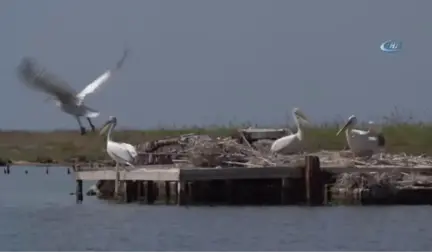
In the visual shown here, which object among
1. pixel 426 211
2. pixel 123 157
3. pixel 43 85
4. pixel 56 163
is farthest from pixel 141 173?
pixel 56 163

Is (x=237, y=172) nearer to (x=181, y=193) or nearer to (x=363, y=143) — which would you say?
(x=181, y=193)

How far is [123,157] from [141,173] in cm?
105

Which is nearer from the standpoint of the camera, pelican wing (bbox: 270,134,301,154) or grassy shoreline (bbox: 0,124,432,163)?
pelican wing (bbox: 270,134,301,154)

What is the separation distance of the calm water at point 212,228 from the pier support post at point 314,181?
1.68 ft

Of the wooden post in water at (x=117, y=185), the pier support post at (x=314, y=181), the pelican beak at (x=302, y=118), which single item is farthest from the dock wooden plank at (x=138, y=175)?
the pelican beak at (x=302, y=118)

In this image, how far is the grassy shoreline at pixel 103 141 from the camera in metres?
A: 65.4

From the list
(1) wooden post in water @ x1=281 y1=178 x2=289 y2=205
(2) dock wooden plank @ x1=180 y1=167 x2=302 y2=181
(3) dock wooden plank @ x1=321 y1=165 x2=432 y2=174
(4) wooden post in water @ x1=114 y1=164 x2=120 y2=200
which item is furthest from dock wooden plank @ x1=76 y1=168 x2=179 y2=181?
(3) dock wooden plank @ x1=321 y1=165 x2=432 y2=174

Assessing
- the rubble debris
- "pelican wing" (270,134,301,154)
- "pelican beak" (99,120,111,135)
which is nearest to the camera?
the rubble debris

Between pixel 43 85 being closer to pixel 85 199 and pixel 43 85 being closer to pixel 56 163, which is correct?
pixel 85 199

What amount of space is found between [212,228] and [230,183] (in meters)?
5.90

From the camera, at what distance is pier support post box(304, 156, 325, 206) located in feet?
138

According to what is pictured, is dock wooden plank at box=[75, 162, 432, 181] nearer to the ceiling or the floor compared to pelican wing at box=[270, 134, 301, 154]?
nearer to the floor

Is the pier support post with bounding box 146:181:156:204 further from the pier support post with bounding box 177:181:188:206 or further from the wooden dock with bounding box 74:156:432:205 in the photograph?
the pier support post with bounding box 177:181:188:206

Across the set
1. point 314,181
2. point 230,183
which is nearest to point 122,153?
point 230,183
